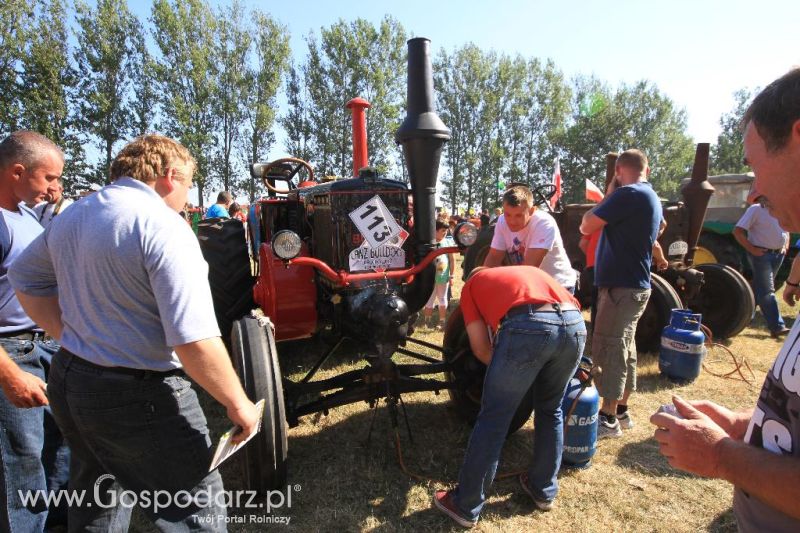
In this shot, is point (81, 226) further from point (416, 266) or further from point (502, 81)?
point (502, 81)

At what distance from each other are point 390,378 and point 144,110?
2608 centimetres

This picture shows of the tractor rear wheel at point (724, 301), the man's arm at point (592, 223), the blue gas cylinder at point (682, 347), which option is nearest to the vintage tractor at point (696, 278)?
the tractor rear wheel at point (724, 301)

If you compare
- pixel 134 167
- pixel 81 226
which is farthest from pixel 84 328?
pixel 134 167

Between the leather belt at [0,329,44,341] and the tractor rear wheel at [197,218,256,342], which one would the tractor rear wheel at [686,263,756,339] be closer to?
the tractor rear wheel at [197,218,256,342]

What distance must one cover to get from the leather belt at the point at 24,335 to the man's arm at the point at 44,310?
494 millimetres

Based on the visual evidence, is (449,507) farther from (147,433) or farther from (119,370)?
(119,370)

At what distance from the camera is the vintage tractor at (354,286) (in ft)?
7.68

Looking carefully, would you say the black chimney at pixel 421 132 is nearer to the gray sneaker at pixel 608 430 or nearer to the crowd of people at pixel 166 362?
the crowd of people at pixel 166 362

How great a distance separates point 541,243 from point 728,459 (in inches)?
92.1

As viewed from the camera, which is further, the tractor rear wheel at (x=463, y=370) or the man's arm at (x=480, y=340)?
the tractor rear wheel at (x=463, y=370)

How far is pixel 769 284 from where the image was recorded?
A: 5.55 meters

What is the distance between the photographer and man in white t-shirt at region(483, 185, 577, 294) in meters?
3.09

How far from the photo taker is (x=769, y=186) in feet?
3.10

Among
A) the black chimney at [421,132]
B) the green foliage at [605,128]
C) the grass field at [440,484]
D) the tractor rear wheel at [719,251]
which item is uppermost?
the green foliage at [605,128]
